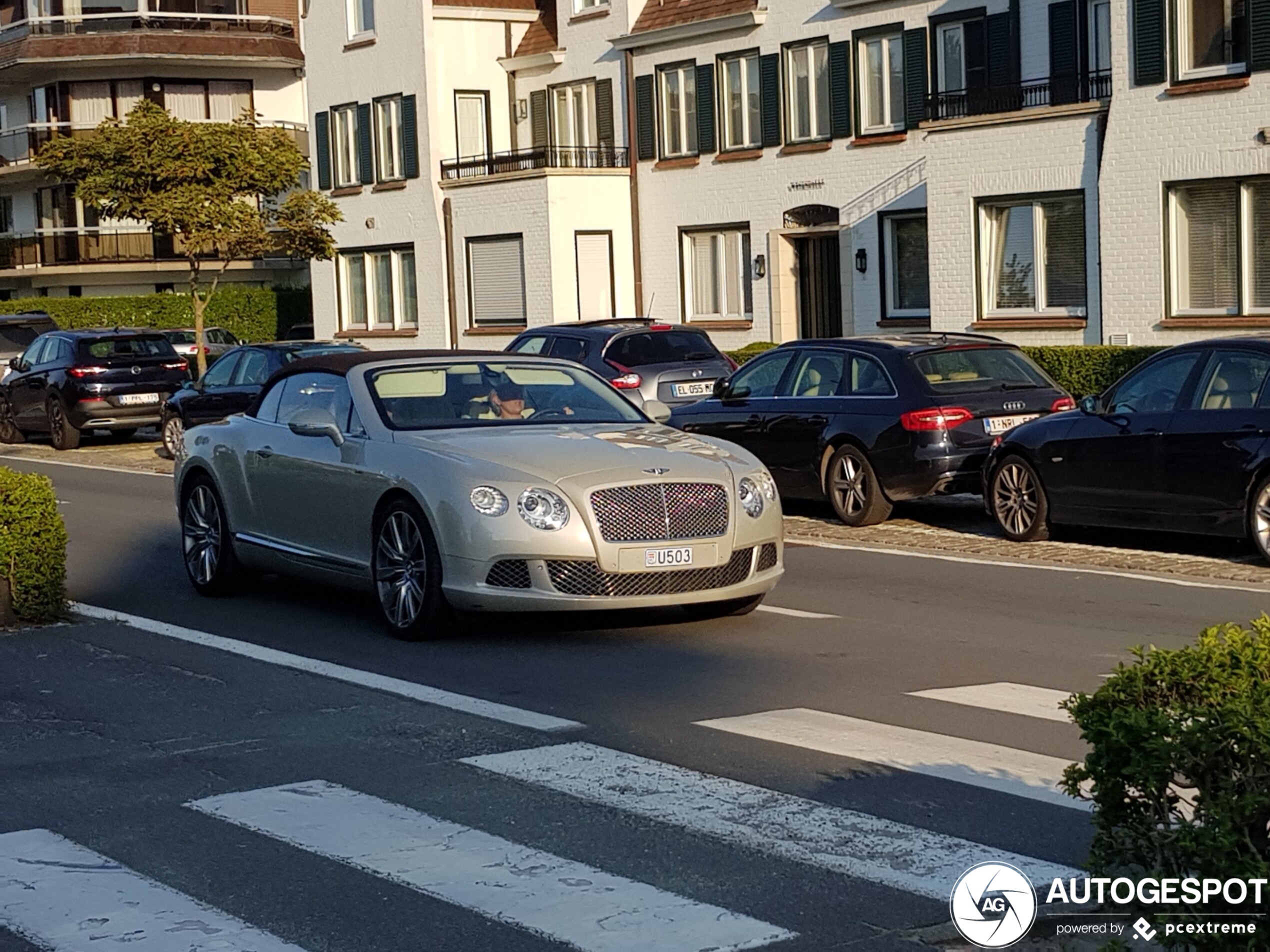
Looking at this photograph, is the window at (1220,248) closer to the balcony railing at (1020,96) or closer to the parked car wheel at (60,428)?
the balcony railing at (1020,96)

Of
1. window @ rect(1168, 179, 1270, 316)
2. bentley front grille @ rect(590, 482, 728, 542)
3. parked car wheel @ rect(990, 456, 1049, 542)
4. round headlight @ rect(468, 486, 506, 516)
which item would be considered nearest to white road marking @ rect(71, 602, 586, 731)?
round headlight @ rect(468, 486, 506, 516)

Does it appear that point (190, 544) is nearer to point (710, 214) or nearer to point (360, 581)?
point (360, 581)

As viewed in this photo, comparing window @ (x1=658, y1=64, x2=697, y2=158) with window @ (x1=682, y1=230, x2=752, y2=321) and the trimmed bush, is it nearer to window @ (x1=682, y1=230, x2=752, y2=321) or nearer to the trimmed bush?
window @ (x1=682, y1=230, x2=752, y2=321)

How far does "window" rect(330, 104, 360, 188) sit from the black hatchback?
2947cm

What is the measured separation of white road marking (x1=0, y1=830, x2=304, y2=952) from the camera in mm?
5277

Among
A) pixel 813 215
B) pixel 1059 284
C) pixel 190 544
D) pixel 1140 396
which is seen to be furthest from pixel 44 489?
pixel 813 215

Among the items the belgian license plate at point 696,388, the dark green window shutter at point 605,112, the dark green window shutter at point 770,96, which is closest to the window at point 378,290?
the dark green window shutter at point 605,112

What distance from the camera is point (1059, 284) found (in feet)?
94.5

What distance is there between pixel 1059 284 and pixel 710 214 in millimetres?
9889

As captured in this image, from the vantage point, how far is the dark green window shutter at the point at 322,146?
150 feet

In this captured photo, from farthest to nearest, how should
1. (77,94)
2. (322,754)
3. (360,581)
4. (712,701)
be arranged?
(77,94) → (360,581) → (712,701) → (322,754)

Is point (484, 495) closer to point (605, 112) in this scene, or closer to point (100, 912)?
→ point (100, 912)

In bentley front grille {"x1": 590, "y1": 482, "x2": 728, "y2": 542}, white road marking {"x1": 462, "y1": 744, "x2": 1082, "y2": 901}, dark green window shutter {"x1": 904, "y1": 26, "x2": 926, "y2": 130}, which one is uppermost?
dark green window shutter {"x1": 904, "y1": 26, "x2": 926, "y2": 130}

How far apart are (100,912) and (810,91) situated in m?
30.7
